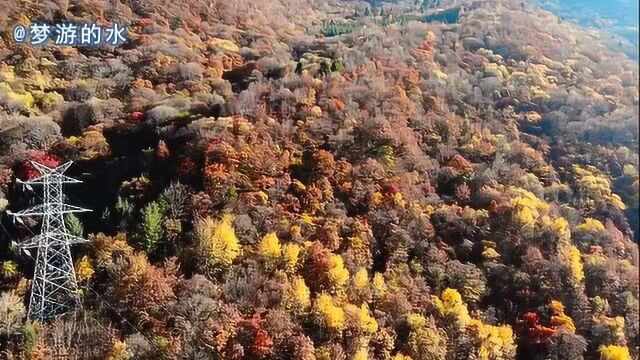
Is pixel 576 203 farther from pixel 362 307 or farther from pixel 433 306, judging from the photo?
pixel 362 307

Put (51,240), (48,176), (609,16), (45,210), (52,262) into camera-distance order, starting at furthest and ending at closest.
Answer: (609,16), (52,262), (51,240), (48,176), (45,210)

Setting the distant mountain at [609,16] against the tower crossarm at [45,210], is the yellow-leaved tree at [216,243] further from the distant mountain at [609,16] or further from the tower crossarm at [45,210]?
the distant mountain at [609,16]

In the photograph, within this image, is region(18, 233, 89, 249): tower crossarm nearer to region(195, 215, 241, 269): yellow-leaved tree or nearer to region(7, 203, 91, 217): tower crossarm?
region(7, 203, 91, 217): tower crossarm

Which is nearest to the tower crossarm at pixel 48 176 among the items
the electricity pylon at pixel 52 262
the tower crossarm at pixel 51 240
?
the electricity pylon at pixel 52 262

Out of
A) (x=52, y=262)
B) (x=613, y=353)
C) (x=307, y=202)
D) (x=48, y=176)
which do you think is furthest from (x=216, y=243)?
(x=613, y=353)

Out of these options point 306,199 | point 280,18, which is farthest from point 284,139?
point 280,18

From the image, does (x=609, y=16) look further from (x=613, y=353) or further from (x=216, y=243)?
(x=216, y=243)
